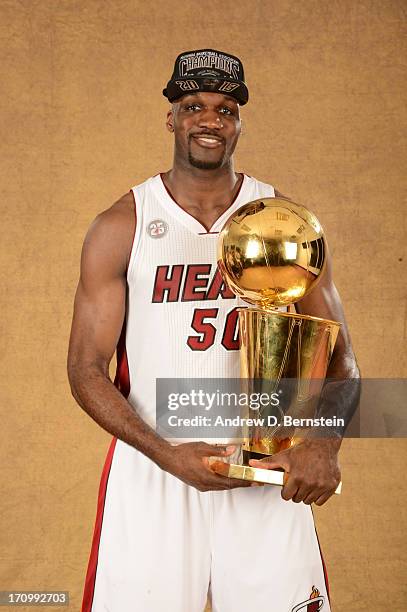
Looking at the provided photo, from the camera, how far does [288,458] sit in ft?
4.55

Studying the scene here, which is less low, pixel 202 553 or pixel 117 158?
pixel 117 158

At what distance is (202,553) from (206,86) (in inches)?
33.7

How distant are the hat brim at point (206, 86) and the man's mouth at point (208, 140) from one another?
0.08 meters

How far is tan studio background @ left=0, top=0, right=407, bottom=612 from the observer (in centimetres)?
293

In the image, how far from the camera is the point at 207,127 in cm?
175

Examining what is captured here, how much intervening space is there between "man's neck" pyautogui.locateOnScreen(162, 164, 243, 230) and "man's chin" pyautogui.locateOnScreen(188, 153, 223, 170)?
5 cm

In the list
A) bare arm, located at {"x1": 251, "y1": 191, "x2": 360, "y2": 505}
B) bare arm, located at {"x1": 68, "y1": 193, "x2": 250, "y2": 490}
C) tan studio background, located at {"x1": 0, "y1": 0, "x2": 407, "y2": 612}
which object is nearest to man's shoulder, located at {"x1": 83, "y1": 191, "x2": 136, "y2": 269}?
bare arm, located at {"x1": 68, "y1": 193, "x2": 250, "y2": 490}

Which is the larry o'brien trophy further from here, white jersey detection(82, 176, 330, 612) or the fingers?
white jersey detection(82, 176, 330, 612)

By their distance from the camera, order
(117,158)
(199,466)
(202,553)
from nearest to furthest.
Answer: (199,466) → (202,553) → (117,158)

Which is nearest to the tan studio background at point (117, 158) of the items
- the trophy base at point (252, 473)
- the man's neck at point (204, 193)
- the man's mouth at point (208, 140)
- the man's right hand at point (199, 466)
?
the man's neck at point (204, 193)

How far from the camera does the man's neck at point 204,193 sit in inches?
73.7

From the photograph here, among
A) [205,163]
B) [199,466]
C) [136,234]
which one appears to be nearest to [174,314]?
[136,234]

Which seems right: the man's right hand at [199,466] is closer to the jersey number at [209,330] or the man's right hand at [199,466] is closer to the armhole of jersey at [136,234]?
Result: the jersey number at [209,330]

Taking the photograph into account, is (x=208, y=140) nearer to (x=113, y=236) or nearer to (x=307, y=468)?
(x=113, y=236)
